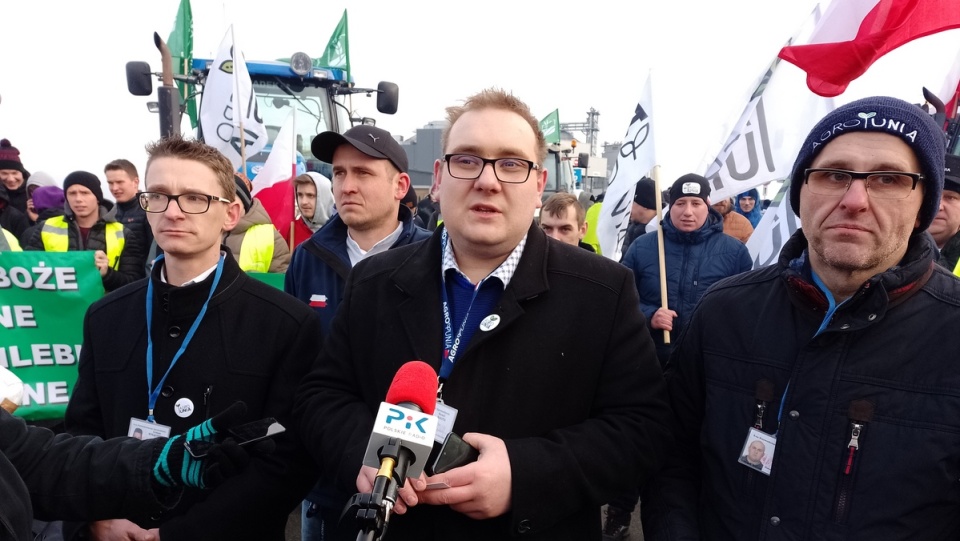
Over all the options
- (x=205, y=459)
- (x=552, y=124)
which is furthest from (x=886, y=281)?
(x=552, y=124)

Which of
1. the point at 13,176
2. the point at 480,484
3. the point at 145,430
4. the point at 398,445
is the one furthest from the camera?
the point at 13,176

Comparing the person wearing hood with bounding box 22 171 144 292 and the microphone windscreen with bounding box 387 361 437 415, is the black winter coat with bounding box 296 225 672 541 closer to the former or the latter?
the microphone windscreen with bounding box 387 361 437 415

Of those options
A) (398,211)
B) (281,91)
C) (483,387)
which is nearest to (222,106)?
(281,91)

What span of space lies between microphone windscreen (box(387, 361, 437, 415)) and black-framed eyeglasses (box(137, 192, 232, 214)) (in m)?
1.55

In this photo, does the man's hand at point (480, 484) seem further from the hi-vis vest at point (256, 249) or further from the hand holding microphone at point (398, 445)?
the hi-vis vest at point (256, 249)

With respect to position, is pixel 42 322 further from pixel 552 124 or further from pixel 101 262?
pixel 552 124

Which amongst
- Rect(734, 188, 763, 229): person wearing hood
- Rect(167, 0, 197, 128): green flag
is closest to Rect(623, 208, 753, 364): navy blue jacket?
Rect(734, 188, 763, 229): person wearing hood

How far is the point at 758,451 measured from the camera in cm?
183

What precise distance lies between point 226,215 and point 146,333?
58 cm

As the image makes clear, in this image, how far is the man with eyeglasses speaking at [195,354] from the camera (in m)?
2.37

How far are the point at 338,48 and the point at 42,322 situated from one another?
8.57 metres

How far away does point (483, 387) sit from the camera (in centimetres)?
193

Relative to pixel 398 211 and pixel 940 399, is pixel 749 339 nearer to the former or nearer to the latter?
pixel 940 399

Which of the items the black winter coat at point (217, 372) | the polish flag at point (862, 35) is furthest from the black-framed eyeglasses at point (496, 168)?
the polish flag at point (862, 35)
